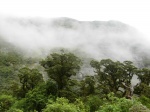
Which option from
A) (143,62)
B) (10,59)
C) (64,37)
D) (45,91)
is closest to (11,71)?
(10,59)

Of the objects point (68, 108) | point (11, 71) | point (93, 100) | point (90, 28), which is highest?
point (90, 28)

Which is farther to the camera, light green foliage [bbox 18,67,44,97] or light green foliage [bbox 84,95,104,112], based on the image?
light green foliage [bbox 18,67,44,97]

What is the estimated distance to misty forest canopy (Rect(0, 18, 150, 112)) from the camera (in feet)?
144

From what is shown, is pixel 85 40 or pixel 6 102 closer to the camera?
pixel 6 102

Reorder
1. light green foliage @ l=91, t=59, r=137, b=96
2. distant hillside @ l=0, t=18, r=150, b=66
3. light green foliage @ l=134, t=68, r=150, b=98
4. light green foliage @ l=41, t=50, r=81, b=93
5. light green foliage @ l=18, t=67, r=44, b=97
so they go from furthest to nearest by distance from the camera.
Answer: distant hillside @ l=0, t=18, r=150, b=66 < light green foliage @ l=91, t=59, r=137, b=96 < light green foliage @ l=18, t=67, r=44, b=97 < light green foliage @ l=134, t=68, r=150, b=98 < light green foliage @ l=41, t=50, r=81, b=93

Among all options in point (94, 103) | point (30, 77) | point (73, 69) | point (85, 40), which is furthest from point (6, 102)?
point (85, 40)

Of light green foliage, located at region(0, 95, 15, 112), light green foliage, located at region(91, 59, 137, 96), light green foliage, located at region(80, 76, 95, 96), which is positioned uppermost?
light green foliage, located at region(91, 59, 137, 96)

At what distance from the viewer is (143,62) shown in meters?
142

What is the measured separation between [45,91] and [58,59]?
7049 mm

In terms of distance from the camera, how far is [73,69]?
49188mm

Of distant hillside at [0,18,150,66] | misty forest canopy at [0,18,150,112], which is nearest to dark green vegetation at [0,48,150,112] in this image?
misty forest canopy at [0,18,150,112]

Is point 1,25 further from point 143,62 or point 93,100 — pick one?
point 93,100

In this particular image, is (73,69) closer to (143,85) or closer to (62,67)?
(62,67)

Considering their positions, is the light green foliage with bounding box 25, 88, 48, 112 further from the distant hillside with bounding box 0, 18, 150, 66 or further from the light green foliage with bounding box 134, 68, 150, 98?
the distant hillside with bounding box 0, 18, 150, 66
